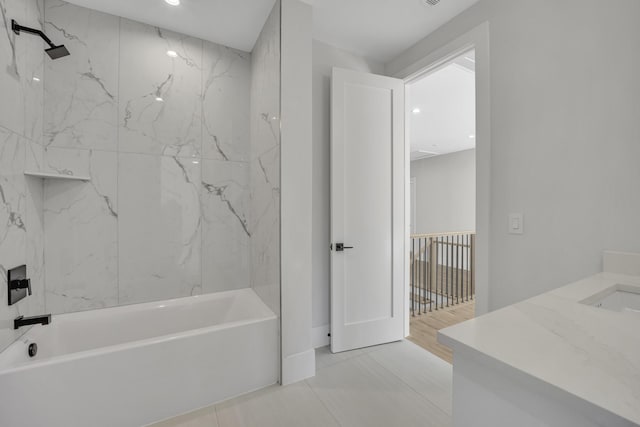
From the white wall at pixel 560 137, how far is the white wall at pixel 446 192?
4.31 metres

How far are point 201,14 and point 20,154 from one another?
1.48 meters

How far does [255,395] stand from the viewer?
174 cm

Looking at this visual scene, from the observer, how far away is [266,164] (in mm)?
2086

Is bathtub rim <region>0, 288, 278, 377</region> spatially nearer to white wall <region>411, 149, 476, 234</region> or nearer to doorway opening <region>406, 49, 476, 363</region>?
doorway opening <region>406, 49, 476, 363</region>

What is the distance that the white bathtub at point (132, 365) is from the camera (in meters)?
1.29

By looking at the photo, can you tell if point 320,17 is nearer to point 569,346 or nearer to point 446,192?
point 569,346

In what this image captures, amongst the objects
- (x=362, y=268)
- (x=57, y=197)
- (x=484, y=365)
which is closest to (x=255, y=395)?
(x=362, y=268)

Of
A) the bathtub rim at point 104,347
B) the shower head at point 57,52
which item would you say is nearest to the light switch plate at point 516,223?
the bathtub rim at point 104,347

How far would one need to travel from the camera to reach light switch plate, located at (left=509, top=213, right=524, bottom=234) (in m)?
1.63

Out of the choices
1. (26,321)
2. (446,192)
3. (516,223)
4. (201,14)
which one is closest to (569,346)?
(516,223)

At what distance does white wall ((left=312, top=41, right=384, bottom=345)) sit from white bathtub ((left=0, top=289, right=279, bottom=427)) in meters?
0.56

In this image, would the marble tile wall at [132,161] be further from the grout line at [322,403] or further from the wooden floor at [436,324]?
the wooden floor at [436,324]

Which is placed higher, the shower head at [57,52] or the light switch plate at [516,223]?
the shower head at [57,52]

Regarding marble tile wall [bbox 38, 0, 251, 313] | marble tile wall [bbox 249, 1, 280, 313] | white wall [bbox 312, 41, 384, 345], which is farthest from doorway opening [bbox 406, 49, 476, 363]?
marble tile wall [bbox 38, 0, 251, 313]
